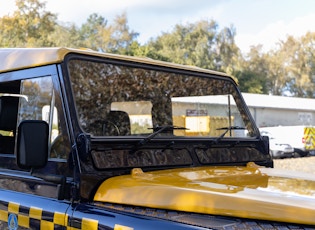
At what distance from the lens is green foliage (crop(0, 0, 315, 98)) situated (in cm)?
4981

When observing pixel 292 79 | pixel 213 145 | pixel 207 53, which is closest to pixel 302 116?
pixel 207 53

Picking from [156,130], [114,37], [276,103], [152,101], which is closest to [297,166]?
[152,101]

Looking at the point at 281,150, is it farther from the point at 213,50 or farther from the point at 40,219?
the point at 213,50

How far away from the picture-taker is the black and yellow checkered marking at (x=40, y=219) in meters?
2.40

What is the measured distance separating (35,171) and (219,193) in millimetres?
1174

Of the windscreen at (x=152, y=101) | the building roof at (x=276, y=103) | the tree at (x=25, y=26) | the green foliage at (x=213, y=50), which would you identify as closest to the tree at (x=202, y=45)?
the green foliage at (x=213, y=50)

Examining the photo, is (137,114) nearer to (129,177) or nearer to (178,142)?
(178,142)

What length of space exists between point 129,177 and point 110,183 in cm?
12

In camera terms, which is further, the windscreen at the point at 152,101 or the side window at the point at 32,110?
the windscreen at the point at 152,101

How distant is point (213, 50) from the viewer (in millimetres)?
54375

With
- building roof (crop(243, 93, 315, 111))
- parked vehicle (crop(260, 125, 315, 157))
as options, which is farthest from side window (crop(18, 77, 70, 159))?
building roof (crop(243, 93, 315, 111))

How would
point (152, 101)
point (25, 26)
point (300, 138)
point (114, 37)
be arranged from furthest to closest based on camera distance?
point (114, 37)
point (25, 26)
point (300, 138)
point (152, 101)

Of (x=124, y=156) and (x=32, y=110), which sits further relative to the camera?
(x=32, y=110)

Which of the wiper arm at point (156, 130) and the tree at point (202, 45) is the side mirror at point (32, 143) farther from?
the tree at point (202, 45)
